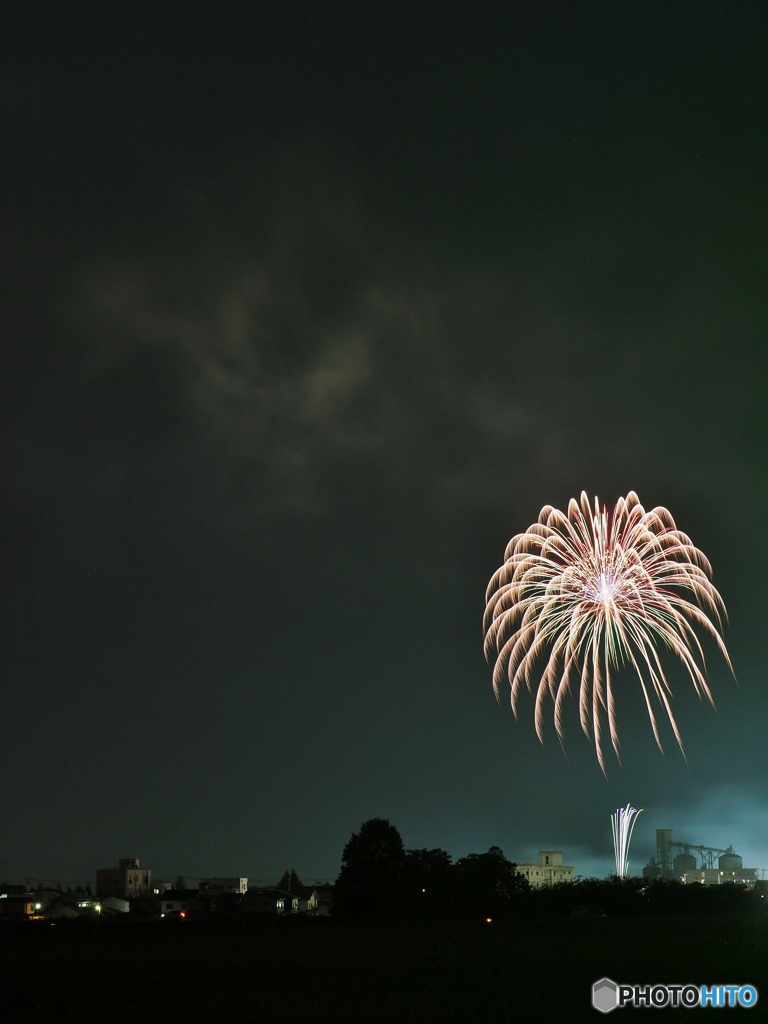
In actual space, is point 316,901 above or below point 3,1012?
above

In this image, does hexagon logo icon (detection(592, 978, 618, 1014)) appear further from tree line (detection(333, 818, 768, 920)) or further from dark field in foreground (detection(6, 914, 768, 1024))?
tree line (detection(333, 818, 768, 920))

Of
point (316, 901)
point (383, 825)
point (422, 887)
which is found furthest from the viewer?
point (316, 901)

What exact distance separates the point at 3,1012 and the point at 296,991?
10.1 m

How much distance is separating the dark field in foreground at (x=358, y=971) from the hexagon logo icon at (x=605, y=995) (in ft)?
1.40

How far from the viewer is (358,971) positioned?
43938 mm

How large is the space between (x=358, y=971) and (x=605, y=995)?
44.4 ft

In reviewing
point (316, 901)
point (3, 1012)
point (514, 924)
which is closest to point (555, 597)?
point (3, 1012)

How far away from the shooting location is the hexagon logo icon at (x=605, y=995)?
31750mm

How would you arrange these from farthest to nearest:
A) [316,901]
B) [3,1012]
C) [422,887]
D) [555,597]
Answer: [316,901]
[422,887]
[555,597]
[3,1012]

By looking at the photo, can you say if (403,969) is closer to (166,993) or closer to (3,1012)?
(166,993)

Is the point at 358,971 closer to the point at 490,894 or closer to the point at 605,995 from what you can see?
the point at 605,995

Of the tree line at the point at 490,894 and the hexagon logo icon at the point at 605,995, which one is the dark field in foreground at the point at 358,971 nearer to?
the hexagon logo icon at the point at 605,995

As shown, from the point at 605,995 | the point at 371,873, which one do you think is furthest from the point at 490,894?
the point at 605,995

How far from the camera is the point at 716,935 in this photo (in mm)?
63875
